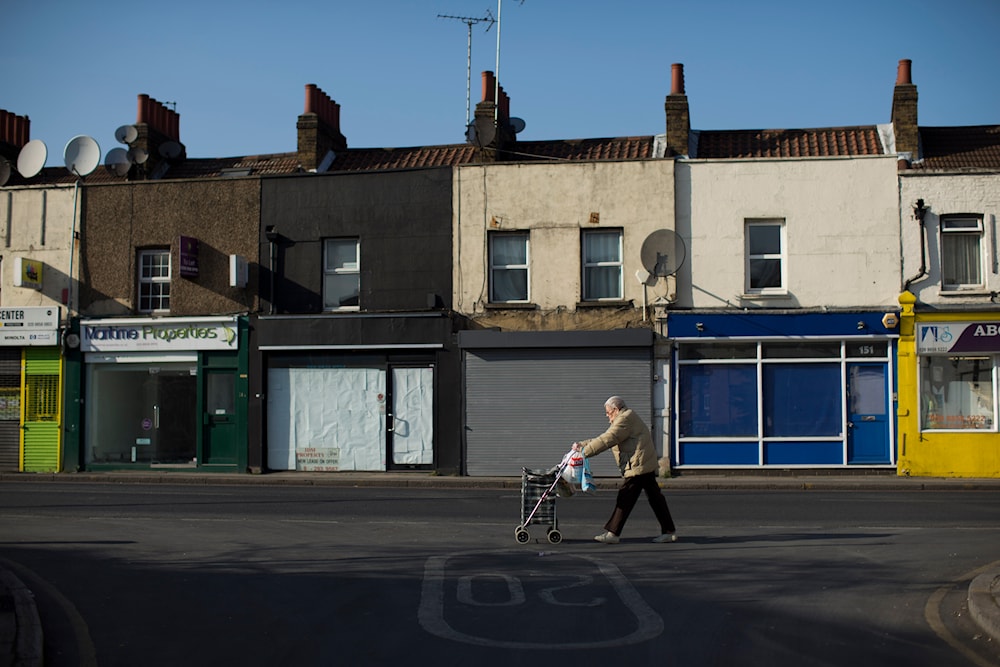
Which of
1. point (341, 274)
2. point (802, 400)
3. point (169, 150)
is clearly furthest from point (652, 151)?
point (169, 150)

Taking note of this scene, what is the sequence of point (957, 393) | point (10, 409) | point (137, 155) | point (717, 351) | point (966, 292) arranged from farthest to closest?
point (137, 155) < point (10, 409) < point (717, 351) < point (957, 393) < point (966, 292)

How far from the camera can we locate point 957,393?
22.0 meters

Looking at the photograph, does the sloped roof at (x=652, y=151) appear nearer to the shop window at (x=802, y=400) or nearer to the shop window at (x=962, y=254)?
the shop window at (x=962, y=254)

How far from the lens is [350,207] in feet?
78.2

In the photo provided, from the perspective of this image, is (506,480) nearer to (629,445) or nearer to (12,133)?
(629,445)

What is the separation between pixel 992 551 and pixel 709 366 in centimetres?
1207

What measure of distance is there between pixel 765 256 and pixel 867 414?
13.7 feet

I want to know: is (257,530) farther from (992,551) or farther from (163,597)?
(992,551)

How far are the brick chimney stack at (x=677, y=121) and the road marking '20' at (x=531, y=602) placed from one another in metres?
14.9

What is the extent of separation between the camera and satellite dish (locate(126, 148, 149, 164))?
25906mm

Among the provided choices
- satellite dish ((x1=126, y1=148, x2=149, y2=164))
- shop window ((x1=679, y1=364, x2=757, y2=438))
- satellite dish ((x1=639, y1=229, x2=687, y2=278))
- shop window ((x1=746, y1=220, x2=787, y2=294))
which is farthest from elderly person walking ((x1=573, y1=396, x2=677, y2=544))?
satellite dish ((x1=126, y1=148, x2=149, y2=164))

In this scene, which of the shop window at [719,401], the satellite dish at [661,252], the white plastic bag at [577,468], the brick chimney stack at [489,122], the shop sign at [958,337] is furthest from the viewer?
the brick chimney stack at [489,122]

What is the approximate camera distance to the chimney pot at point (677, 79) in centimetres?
2347

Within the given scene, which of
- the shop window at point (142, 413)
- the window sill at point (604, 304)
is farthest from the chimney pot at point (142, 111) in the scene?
the window sill at point (604, 304)
